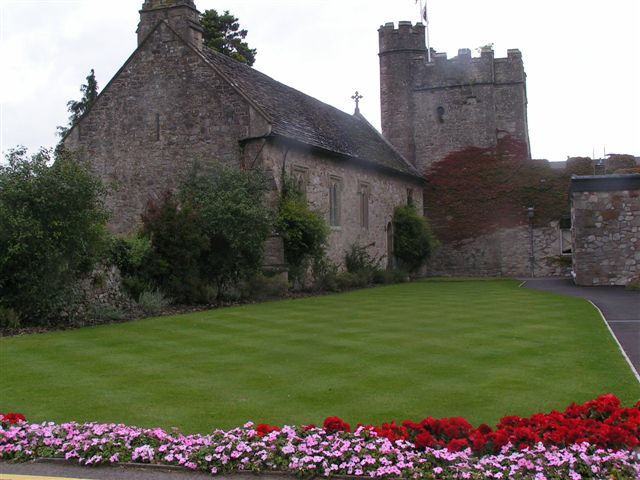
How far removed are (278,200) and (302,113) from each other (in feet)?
20.4

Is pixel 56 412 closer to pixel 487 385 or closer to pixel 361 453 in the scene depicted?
pixel 361 453

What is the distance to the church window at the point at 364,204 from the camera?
31.1 meters

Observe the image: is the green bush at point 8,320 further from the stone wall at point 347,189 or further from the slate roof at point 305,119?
the slate roof at point 305,119

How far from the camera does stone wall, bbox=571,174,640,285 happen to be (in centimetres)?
2498

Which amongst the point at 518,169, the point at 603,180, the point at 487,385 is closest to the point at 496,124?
the point at 518,169

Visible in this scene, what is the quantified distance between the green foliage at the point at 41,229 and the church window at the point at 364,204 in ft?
55.0

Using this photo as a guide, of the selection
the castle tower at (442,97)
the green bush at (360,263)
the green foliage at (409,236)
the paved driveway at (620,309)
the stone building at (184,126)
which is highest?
the castle tower at (442,97)

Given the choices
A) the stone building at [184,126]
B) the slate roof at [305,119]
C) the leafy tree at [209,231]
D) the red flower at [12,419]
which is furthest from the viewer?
the slate roof at [305,119]

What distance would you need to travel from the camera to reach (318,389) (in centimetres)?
849

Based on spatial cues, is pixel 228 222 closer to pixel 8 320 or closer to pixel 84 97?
pixel 8 320

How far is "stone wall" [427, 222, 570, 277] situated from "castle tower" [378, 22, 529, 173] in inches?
197

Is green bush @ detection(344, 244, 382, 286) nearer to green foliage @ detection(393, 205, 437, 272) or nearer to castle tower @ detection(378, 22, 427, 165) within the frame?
green foliage @ detection(393, 205, 437, 272)

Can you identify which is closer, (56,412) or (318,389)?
(56,412)

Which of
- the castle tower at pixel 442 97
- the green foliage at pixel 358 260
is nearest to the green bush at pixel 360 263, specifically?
the green foliage at pixel 358 260
